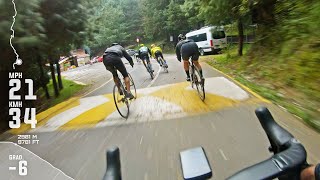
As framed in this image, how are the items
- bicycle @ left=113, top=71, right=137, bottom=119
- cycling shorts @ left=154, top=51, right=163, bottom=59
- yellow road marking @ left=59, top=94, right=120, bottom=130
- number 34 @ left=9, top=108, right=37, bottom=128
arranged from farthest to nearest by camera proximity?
cycling shorts @ left=154, top=51, right=163, bottom=59
bicycle @ left=113, top=71, right=137, bottom=119
yellow road marking @ left=59, top=94, right=120, bottom=130
number 34 @ left=9, top=108, right=37, bottom=128

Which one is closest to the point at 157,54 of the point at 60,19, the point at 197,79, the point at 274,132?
the point at 197,79

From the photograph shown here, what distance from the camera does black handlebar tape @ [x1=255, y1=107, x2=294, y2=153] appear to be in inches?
45.8

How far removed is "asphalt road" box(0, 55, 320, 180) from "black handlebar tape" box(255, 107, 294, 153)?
80.8 inches

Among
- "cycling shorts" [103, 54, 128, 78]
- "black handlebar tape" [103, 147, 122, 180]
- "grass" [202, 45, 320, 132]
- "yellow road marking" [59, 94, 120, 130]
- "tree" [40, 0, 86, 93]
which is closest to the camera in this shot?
"black handlebar tape" [103, 147, 122, 180]

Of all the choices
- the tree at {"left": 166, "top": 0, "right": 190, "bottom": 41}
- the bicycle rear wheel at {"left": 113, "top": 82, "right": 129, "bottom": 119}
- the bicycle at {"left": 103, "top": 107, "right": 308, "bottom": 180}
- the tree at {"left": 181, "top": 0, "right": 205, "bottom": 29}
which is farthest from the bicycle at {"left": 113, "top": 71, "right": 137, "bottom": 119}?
the tree at {"left": 166, "top": 0, "right": 190, "bottom": 41}

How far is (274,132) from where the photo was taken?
123cm

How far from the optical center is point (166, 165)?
363cm

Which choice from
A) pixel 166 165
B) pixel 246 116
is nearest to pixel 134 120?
pixel 246 116

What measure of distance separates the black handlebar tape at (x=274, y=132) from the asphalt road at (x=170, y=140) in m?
2.05

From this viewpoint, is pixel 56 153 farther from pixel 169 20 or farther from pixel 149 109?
pixel 169 20

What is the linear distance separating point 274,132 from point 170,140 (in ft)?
11.0

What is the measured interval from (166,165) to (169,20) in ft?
147

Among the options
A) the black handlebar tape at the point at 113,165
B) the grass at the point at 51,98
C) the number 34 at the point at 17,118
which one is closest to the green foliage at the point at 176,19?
the grass at the point at 51,98

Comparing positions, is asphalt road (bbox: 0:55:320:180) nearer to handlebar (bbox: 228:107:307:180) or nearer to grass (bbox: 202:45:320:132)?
grass (bbox: 202:45:320:132)
